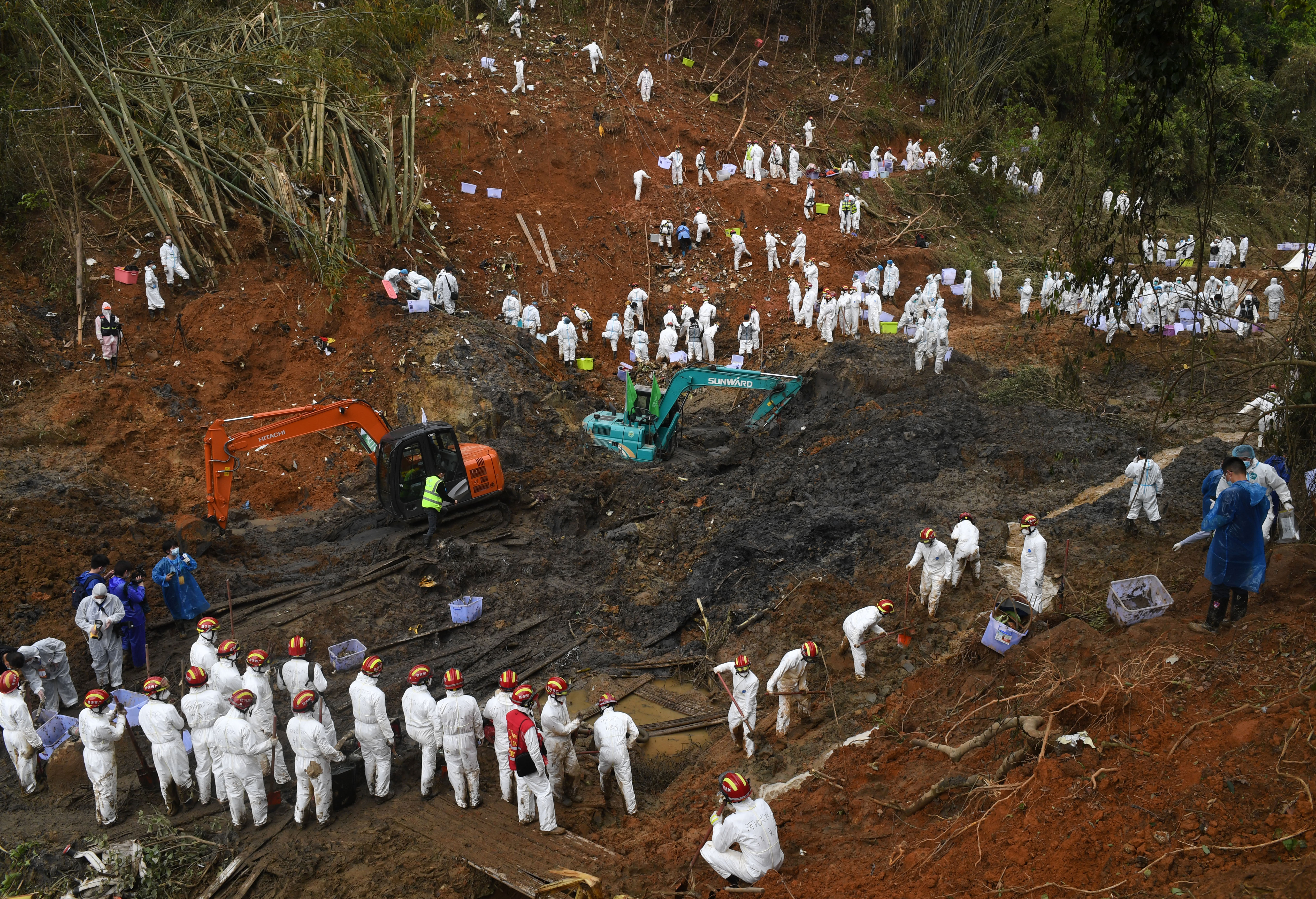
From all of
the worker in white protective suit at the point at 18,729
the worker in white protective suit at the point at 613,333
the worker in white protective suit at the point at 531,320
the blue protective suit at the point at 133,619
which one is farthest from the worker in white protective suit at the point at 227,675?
the worker in white protective suit at the point at 613,333

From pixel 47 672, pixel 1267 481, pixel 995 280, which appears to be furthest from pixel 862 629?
pixel 995 280

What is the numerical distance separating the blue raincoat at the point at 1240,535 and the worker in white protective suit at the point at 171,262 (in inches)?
793

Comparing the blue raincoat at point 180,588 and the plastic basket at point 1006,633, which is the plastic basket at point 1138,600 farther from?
the blue raincoat at point 180,588

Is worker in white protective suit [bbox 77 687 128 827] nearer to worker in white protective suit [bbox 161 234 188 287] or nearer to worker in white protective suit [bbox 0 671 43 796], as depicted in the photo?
worker in white protective suit [bbox 0 671 43 796]

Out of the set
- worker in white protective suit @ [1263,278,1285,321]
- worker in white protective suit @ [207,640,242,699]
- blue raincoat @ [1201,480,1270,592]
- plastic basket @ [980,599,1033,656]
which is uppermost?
blue raincoat @ [1201,480,1270,592]

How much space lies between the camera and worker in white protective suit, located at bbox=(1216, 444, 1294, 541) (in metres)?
9.16

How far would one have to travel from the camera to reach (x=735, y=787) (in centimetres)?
639

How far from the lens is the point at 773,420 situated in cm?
1828

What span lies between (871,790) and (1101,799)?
2050mm

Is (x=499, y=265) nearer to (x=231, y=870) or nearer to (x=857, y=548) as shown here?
(x=857, y=548)

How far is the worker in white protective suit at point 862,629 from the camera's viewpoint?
31.4 feet

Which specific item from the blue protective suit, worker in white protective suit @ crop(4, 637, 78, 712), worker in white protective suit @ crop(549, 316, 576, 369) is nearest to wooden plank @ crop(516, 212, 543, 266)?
worker in white protective suit @ crop(549, 316, 576, 369)

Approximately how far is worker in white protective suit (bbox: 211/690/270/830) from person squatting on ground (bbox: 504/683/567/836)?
2.35 metres

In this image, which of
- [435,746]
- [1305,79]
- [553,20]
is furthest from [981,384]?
[1305,79]
